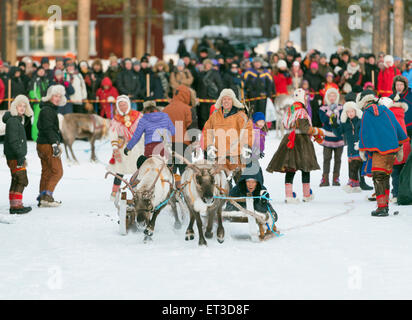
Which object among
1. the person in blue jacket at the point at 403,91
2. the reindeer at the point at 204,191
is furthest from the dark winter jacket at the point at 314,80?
the reindeer at the point at 204,191

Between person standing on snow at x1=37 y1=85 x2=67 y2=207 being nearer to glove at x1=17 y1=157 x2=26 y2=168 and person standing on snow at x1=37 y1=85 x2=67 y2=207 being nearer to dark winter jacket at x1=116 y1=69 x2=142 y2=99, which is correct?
glove at x1=17 y1=157 x2=26 y2=168

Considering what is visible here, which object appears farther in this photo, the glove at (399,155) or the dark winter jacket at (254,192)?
the glove at (399,155)

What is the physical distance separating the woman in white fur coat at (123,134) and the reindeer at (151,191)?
264 centimetres

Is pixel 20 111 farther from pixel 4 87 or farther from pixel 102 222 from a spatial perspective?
pixel 4 87

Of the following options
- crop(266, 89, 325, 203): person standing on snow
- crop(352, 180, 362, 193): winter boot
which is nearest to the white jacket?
crop(352, 180, 362, 193): winter boot

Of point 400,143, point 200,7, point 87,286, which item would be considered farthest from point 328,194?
point 200,7

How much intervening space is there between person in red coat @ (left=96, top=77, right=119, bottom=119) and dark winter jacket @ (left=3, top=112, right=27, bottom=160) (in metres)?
9.98

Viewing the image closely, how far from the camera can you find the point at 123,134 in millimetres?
12344

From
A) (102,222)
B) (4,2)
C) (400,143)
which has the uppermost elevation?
(4,2)

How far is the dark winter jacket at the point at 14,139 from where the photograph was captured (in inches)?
444

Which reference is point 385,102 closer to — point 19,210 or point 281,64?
point 19,210

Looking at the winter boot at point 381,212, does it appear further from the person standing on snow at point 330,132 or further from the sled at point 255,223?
the person standing on snow at point 330,132
